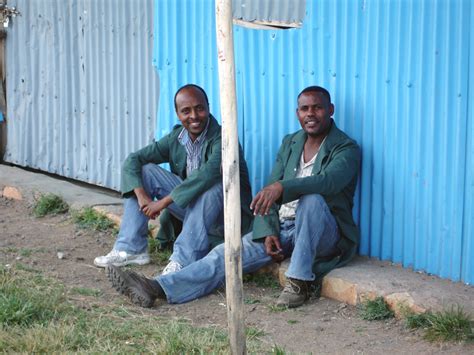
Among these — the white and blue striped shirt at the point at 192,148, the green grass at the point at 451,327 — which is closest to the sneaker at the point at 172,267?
the white and blue striped shirt at the point at 192,148

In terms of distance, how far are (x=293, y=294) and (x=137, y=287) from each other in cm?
85

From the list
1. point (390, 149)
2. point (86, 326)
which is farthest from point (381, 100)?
point (86, 326)

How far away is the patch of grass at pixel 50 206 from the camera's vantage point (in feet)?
23.7

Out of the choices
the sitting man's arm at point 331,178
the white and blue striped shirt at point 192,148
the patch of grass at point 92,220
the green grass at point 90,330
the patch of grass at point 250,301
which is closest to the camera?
the green grass at point 90,330

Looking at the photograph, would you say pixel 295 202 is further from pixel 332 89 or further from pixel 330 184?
pixel 332 89

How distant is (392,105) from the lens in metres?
5.00

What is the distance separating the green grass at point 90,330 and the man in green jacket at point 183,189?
744 mm

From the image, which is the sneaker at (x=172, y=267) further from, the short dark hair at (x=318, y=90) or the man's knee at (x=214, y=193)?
the short dark hair at (x=318, y=90)

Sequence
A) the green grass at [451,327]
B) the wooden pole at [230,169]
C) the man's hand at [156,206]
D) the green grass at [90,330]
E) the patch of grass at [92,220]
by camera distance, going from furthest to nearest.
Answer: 1. the patch of grass at [92,220]
2. the man's hand at [156,206]
3. the green grass at [451,327]
4. the green grass at [90,330]
5. the wooden pole at [230,169]

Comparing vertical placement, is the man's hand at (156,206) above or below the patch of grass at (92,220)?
above

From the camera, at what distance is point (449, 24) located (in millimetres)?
4609

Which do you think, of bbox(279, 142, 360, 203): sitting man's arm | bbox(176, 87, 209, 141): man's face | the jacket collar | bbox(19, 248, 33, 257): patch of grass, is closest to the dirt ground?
bbox(19, 248, 33, 257): patch of grass

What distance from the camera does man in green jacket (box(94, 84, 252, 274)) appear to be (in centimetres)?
534

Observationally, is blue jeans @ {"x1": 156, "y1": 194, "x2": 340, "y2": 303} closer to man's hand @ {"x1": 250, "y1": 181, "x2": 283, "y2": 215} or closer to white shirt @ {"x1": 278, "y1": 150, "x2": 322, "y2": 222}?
white shirt @ {"x1": 278, "y1": 150, "x2": 322, "y2": 222}
